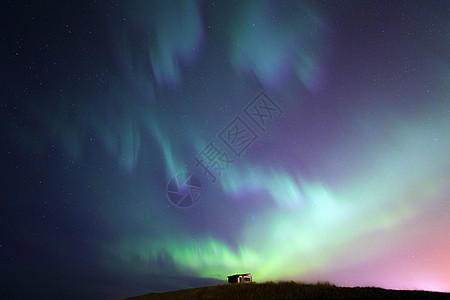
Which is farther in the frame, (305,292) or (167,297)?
(167,297)

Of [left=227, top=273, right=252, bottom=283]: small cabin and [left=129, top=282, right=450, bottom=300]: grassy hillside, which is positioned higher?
[left=227, top=273, right=252, bottom=283]: small cabin

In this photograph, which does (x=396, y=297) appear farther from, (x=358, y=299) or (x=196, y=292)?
(x=196, y=292)

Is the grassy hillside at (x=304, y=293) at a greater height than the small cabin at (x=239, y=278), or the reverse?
the small cabin at (x=239, y=278)

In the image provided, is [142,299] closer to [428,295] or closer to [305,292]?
[305,292]

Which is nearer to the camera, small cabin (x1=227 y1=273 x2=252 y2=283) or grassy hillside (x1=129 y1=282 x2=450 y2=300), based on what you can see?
grassy hillside (x1=129 y1=282 x2=450 y2=300)

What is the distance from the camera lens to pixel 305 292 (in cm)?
1936

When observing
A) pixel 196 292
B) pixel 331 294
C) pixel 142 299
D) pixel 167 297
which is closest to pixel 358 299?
pixel 331 294

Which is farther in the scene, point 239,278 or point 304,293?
point 239,278

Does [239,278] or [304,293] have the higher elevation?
[239,278]

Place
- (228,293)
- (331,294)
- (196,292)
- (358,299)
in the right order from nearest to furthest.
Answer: (358,299) → (331,294) → (228,293) → (196,292)

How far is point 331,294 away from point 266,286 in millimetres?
6324

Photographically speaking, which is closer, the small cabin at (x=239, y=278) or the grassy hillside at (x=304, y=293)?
the grassy hillside at (x=304, y=293)

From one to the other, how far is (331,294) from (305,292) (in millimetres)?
1805

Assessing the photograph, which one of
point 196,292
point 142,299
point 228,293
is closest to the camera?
point 228,293
